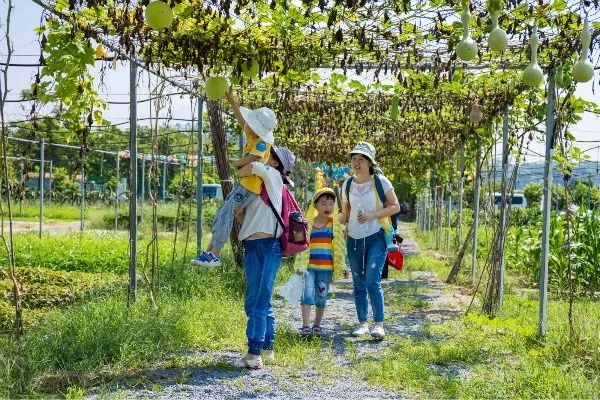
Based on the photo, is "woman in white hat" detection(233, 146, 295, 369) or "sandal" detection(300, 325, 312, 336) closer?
"woman in white hat" detection(233, 146, 295, 369)

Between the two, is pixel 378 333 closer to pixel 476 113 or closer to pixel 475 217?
pixel 476 113

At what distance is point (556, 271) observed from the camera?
9258 mm

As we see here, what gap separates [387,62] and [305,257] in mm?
1887

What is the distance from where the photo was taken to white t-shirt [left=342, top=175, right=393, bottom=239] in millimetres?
5785

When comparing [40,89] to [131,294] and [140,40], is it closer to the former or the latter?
[140,40]

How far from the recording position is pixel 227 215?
4594mm

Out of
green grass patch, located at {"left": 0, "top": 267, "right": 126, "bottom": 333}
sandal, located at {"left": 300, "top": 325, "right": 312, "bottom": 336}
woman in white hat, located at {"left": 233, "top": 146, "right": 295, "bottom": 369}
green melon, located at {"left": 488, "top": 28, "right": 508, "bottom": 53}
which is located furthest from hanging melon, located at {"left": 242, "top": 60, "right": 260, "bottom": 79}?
green melon, located at {"left": 488, "top": 28, "right": 508, "bottom": 53}

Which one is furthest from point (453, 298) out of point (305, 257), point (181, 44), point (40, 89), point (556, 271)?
point (40, 89)

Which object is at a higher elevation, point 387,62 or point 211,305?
point 387,62

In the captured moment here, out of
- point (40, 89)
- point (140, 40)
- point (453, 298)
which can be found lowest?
point (453, 298)

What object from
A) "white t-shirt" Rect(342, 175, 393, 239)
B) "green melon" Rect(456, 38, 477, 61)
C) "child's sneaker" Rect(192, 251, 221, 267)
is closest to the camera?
"green melon" Rect(456, 38, 477, 61)

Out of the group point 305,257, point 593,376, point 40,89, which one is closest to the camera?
point 593,376

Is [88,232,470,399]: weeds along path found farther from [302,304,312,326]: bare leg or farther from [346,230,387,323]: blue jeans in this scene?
[346,230,387,323]: blue jeans

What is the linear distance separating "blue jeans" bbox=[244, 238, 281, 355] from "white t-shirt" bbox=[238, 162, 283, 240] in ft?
0.25
